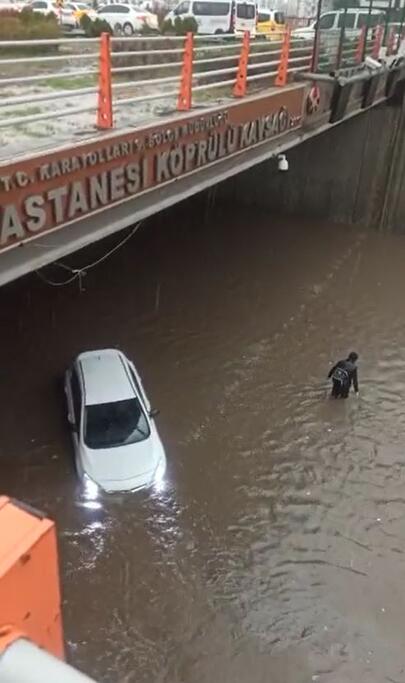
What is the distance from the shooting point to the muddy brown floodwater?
7.90m

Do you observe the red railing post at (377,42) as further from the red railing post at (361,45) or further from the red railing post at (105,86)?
the red railing post at (105,86)

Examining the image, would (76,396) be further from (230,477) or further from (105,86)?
(105,86)

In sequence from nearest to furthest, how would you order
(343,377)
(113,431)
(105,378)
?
(113,431) → (105,378) → (343,377)

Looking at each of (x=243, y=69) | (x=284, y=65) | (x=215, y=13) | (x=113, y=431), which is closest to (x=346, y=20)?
(x=284, y=65)

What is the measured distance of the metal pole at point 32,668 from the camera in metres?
1.56

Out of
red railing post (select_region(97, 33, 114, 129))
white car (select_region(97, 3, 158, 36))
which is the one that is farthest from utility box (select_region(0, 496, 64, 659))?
white car (select_region(97, 3, 158, 36))

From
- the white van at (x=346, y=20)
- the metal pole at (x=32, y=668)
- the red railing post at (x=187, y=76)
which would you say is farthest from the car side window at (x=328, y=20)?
the metal pole at (x=32, y=668)

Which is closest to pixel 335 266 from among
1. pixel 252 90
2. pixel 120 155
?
pixel 252 90

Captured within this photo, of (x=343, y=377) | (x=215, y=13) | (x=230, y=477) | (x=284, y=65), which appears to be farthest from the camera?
(x=215, y=13)

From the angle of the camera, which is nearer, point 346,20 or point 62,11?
point 346,20

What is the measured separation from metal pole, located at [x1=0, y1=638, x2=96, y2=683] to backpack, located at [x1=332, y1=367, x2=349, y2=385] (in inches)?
420

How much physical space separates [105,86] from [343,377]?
711 cm

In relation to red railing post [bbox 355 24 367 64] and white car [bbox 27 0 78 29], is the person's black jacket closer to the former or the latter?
red railing post [bbox 355 24 367 64]

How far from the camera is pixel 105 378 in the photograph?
10.7 meters
